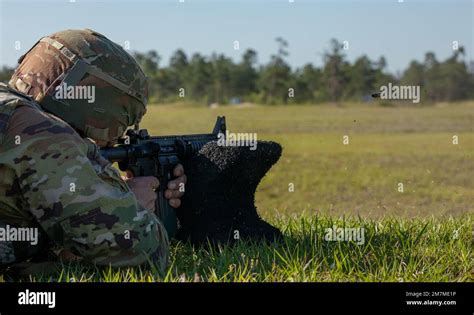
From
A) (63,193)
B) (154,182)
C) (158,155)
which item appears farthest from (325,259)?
(63,193)

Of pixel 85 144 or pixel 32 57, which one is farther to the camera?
pixel 32 57

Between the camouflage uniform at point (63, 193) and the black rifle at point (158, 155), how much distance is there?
723 millimetres

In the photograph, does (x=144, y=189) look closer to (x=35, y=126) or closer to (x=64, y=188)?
(x=64, y=188)

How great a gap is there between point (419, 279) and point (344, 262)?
→ 441 millimetres

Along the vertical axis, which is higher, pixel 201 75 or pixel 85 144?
pixel 201 75

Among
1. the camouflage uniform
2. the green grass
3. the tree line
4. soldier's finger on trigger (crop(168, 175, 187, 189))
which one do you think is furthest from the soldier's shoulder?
the tree line

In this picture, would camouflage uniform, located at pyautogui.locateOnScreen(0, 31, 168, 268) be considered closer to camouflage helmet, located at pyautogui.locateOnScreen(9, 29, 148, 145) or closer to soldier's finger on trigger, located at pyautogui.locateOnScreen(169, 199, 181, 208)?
camouflage helmet, located at pyautogui.locateOnScreen(9, 29, 148, 145)

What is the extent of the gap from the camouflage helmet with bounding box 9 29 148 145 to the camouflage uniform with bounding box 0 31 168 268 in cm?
3

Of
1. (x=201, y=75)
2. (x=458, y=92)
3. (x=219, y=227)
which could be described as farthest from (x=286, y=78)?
(x=219, y=227)

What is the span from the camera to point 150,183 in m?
4.69

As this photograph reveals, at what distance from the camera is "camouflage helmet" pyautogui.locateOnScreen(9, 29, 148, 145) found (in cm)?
417

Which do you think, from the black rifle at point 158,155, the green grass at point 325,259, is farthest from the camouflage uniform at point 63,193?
the black rifle at point 158,155
